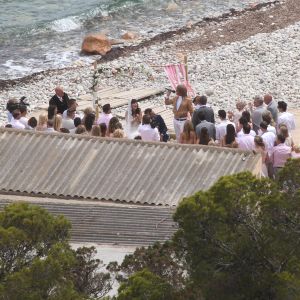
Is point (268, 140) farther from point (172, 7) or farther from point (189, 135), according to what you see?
point (172, 7)

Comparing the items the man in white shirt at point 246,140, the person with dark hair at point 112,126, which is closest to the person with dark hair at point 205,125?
the man in white shirt at point 246,140

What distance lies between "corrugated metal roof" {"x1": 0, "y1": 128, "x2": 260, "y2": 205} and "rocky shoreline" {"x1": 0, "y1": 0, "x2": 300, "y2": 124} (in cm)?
969

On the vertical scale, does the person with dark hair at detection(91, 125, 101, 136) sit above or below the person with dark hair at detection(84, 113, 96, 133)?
above

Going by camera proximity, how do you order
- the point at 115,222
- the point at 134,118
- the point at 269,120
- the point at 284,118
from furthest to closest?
the point at 134,118
the point at 284,118
the point at 269,120
the point at 115,222

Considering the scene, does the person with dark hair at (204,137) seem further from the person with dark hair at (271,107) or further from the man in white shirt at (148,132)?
the person with dark hair at (271,107)

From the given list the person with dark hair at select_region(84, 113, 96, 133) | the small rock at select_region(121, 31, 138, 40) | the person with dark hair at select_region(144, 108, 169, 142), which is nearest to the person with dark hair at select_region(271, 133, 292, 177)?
the person with dark hair at select_region(144, 108, 169, 142)

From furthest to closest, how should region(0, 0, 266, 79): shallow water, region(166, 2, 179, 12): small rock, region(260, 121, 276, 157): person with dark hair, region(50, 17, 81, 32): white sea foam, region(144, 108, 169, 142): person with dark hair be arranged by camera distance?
region(166, 2, 179, 12): small rock, region(50, 17, 81, 32): white sea foam, region(0, 0, 266, 79): shallow water, region(144, 108, 169, 142): person with dark hair, region(260, 121, 276, 157): person with dark hair

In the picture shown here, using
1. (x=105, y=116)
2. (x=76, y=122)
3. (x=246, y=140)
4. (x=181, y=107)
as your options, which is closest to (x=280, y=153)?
(x=246, y=140)

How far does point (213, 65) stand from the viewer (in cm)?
3275

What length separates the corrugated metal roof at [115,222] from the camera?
1538 cm

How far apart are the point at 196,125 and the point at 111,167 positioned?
9.94 feet


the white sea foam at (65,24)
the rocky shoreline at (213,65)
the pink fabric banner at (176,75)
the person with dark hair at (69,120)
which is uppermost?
the person with dark hair at (69,120)

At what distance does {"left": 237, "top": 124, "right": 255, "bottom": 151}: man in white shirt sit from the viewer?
62.3ft

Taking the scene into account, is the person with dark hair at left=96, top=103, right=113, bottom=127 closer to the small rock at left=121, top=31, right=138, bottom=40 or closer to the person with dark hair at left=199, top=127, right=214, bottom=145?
the person with dark hair at left=199, top=127, right=214, bottom=145
